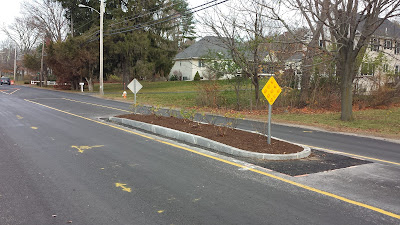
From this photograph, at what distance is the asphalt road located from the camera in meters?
4.46

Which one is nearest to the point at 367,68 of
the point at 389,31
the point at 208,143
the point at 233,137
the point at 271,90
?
the point at 389,31

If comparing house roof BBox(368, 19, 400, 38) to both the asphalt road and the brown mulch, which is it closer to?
the brown mulch

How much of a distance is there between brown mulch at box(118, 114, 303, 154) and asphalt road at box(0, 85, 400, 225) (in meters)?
0.93

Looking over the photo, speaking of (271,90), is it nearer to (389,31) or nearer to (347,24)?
(347,24)

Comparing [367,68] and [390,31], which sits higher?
[390,31]

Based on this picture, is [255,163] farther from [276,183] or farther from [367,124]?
[367,124]

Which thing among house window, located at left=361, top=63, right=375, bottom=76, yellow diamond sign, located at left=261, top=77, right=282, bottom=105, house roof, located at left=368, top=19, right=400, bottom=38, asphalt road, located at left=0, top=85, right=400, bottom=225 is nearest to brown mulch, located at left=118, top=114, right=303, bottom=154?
asphalt road, located at left=0, top=85, right=400, bottom=225

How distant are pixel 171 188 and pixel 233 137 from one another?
13.4 feet

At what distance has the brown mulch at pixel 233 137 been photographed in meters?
8.23

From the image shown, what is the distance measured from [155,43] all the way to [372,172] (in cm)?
3871

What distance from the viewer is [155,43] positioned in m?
42.9

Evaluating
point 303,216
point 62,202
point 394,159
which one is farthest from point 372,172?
point 62,202

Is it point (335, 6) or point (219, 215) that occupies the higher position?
point (335, 6)

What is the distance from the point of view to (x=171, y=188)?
219 inches
